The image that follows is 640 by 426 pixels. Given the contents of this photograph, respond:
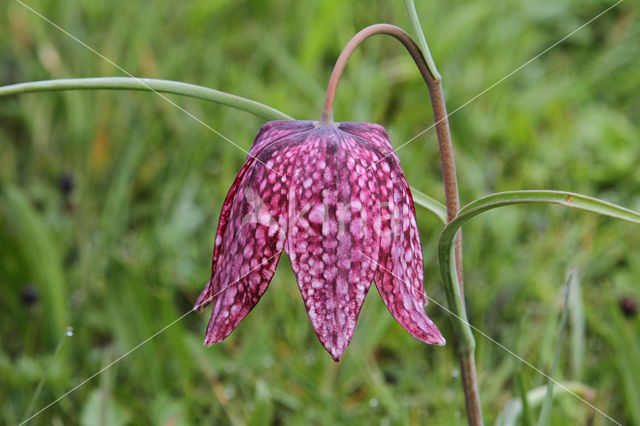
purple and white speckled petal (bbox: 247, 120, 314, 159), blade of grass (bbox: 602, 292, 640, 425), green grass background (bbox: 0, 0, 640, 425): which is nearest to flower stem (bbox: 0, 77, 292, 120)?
purple and white speckled petal (bbox: 247, 120, 314, 159)

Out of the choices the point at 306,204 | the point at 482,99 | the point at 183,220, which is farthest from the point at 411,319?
the point at 482,99

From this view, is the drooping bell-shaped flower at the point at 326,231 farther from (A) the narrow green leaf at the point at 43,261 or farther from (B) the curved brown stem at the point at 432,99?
(A) the narrow green leaf at the point at 43,261

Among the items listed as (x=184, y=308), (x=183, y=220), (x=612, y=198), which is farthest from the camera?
(x=612, y=198)

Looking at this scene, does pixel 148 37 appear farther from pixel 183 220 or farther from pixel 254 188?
pixel 254 188

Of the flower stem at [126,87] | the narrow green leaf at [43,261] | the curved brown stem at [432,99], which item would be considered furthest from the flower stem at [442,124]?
the narrow green leaf at [43,261]

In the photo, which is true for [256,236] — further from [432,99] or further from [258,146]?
[432,99]
